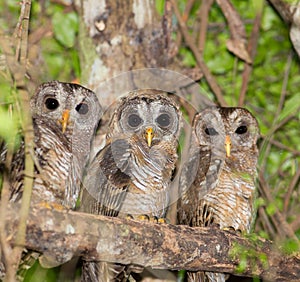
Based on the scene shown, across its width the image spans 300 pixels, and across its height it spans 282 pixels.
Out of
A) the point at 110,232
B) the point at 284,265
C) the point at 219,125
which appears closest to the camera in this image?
the point at 110,232

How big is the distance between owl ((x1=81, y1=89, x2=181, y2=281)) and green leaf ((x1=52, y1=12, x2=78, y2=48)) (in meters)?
0.98

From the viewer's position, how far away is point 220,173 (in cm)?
437

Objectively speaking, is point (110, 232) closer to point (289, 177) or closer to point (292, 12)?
point (292, 12)

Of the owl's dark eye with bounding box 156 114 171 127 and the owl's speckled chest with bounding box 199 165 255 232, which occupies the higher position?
the owl's dark eye with bounding box 156 114 171 127

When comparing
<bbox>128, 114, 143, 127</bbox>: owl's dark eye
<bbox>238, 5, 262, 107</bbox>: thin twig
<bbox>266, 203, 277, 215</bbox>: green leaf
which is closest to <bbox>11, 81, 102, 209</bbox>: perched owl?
<bbox>128, 114, 143, 127</bbox>: owl's dark eye

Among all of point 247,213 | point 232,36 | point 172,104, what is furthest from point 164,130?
point 232,36

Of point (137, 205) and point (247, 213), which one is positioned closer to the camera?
point (137, 205)

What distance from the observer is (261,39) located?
5.95 m

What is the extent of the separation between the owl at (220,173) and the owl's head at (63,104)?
0.86 m

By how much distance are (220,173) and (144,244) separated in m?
1.24

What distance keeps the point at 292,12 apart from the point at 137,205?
1836 mm

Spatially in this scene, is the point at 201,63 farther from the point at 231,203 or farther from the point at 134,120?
the point at 231,203

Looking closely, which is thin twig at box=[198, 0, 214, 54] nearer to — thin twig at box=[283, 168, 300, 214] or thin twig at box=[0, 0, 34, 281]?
thin twig at box=[283, 168, 300, 214]

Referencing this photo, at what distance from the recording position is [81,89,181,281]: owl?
12.8 ft
